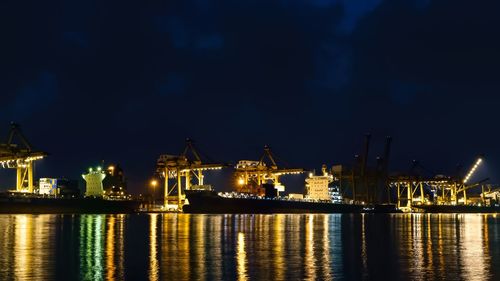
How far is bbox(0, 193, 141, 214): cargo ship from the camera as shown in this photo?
122 metres

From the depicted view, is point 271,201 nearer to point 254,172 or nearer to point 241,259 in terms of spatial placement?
point 254,172

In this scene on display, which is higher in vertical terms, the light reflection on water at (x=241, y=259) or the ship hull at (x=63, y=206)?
the ship hull at (x=63, y=206)

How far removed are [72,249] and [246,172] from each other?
12201cm

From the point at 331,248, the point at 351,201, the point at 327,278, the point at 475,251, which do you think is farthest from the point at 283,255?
the point at 351,201

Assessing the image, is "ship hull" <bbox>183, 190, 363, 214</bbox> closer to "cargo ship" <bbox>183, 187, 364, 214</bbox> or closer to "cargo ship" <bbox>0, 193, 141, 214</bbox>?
"cargo ship" <bbox>183, 187, 364, 214</bbox>

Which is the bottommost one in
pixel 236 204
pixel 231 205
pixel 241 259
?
pixel 241 259

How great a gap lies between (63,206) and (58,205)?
1.10m

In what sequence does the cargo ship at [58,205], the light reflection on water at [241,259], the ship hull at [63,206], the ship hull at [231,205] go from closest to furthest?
the light reflection on water at [241,259] < the ship hull at [63,206] < the cargo ship at [58,205] < the ship hull at [231,205]

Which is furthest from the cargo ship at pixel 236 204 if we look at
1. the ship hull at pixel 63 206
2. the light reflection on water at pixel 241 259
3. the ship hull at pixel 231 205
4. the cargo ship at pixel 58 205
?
the light reflection on water at pixel 241 259

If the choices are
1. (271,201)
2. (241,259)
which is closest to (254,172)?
(271,201)

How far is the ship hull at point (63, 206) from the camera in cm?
12162

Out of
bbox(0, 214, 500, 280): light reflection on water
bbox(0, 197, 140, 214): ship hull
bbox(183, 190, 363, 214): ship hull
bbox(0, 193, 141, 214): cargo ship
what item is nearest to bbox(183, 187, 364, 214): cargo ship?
bbox(183, 190, 363, 214): ship hull

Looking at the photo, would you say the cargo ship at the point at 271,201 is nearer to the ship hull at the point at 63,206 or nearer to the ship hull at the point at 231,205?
the ship hull at the point at 231,205

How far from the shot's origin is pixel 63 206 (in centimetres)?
13212
